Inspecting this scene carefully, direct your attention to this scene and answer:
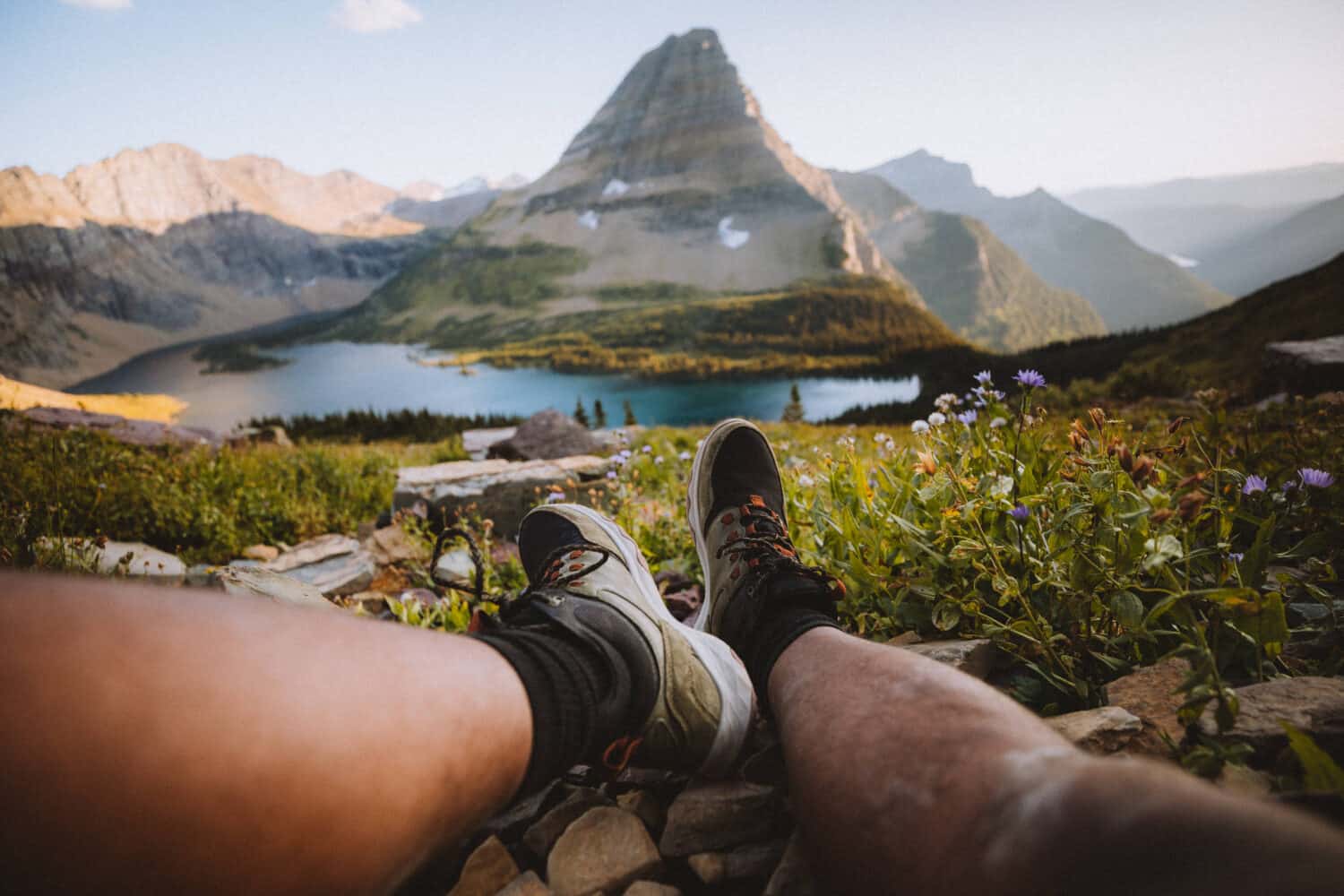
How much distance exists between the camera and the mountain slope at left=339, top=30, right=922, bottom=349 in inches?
4823

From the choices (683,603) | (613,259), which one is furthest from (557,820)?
(613,259)

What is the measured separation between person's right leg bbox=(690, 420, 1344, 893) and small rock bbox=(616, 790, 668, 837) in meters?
→ 0.40

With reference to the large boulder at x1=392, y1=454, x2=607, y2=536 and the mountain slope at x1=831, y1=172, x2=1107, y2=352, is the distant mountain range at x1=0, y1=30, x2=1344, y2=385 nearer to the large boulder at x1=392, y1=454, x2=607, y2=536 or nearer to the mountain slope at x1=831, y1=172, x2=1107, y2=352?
the mountain slope at x1=831, y1=172, x2=1107, y2=352

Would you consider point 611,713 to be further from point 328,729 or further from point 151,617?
point 151,617

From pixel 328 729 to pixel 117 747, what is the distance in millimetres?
246

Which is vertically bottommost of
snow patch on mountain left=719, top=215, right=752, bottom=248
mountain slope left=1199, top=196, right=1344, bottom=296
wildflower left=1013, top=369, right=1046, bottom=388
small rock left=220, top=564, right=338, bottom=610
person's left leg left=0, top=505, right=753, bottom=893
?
small rock left=220, top=564, right=338, bottom=610

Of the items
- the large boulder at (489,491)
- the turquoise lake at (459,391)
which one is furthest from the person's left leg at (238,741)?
the turquoise lake at (459,391)

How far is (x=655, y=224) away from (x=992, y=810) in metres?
155

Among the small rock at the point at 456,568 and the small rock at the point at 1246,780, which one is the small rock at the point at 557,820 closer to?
the small rock at the point at 1246,780

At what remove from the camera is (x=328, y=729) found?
0.85m

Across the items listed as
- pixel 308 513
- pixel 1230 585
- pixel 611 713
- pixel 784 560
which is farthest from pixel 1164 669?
pixel 308 513

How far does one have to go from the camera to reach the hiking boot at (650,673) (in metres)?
1.34

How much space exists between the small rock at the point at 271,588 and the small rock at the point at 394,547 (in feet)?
5.62

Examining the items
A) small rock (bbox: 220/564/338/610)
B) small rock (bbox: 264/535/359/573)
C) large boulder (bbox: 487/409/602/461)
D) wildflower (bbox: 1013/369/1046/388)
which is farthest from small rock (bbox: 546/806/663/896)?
large boulder (bbox: 487/409/602/461)
